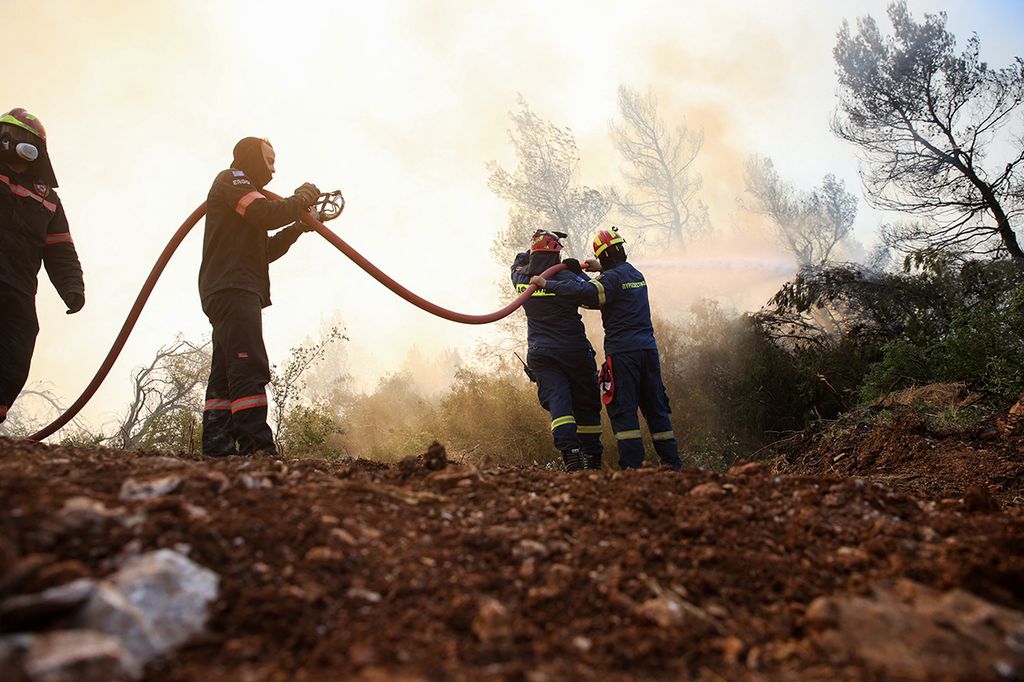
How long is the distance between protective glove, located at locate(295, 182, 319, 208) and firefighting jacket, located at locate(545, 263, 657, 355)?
1997 mm

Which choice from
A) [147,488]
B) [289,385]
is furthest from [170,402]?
[147,488]

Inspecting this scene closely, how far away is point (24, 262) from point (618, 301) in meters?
4.39

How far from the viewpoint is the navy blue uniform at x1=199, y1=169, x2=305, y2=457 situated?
4.17m

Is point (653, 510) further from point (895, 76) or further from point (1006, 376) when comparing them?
point (895, 76)

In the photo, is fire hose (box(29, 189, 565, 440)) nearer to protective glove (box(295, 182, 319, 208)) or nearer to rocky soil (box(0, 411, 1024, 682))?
protective glove (box(295, 182, 319, 208))

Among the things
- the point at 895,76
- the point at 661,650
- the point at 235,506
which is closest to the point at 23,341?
the point at 235,506

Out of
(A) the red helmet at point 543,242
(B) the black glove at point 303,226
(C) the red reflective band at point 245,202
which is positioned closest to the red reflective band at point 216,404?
(C) the red reflective band at point 245,202

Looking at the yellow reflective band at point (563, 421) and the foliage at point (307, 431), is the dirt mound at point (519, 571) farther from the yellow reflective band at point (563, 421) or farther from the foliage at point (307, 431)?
the foliage at point (307, 431)

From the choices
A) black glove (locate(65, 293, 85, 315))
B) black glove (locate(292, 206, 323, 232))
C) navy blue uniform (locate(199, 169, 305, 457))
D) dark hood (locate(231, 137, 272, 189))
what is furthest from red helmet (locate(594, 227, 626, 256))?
black glove (locate(65, 293, 85, 315))

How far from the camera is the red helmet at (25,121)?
4.61m

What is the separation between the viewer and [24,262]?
4.61 m

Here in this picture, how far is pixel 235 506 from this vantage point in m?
1.96

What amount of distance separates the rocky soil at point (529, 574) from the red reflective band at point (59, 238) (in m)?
3.10

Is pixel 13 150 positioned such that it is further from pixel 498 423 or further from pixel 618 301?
pixel 498 423
